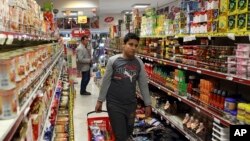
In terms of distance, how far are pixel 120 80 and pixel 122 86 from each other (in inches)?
3.1

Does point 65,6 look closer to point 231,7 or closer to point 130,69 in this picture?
point 130,69

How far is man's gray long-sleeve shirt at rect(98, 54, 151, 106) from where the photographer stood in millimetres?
3852

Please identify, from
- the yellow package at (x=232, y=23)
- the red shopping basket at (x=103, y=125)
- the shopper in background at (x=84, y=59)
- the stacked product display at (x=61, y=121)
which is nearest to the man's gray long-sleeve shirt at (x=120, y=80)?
the red shopping basket at (x=103, y=125)

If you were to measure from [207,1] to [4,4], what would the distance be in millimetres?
2376

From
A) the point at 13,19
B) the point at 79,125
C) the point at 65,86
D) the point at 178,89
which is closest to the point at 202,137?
the point at 178,89

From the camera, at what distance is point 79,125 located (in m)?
6.45

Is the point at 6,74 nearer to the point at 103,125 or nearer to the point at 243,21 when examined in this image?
the point at 243,21

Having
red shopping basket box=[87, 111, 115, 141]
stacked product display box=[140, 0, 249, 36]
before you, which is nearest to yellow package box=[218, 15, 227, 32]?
stacked product display box=[140, 0, 249, 36]

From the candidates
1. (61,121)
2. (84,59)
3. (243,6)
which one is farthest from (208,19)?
(84,59)

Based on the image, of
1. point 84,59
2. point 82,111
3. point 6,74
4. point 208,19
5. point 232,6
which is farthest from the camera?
point 84,59

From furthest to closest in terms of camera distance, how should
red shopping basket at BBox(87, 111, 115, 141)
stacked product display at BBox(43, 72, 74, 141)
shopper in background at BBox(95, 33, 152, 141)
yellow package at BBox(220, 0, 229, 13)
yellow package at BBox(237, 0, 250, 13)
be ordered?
red shopping basket at BBox(87, 111, 115, 141)
stacked product display at BBox(43, 72, 74, 141)
shopper in background at BBox(95, 33, 152, 141)
yellow package at BBox(220, 0, 229, 13)
yellow package at BBox(237, 0, 250, 13)

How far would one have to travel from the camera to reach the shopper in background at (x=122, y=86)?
3842 mm

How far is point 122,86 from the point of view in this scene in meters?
3.87

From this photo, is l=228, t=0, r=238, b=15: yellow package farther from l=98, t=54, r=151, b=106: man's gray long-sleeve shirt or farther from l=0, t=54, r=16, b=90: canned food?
l=0, t=54, r=16, b=90: canned food
